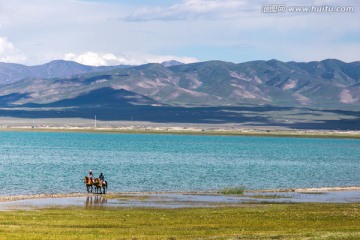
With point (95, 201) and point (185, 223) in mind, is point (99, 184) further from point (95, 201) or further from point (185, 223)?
point (185, 223)

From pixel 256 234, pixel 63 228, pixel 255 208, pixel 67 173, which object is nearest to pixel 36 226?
pixel 63 228

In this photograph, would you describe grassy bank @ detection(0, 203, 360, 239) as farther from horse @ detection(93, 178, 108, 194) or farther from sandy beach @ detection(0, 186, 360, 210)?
horse @ detection(93, 178, 108, 194)

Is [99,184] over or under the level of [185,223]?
under

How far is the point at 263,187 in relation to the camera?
79062 mm

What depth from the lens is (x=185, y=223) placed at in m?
41.8

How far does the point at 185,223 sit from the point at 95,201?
1706 centimetres

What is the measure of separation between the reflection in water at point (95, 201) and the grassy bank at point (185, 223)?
3809 millimetres

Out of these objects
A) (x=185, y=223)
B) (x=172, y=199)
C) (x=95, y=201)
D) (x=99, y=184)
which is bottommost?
(x=172, y=199)

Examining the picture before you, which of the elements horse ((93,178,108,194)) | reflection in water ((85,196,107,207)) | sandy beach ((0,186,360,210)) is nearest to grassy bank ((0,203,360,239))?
reflection in water ((85,196,107,207))

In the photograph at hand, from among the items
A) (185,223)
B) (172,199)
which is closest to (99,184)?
(172,199)

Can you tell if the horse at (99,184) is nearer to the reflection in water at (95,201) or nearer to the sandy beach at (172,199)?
the sandy beach at (172,199)

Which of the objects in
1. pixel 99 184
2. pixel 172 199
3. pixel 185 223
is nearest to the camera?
pixel 185 223

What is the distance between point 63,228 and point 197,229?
22.4 feet

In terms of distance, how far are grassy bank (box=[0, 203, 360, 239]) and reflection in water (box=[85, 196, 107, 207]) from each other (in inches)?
150
